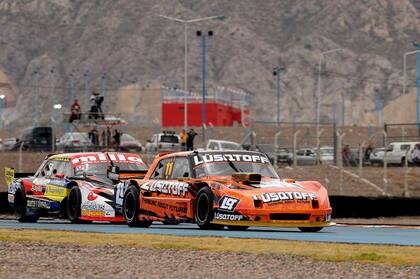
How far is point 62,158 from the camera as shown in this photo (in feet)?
83.8

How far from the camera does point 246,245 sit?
16.4 m

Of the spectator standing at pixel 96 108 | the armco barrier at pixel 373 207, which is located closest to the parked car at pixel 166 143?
the spectator standing at pixel 96 108

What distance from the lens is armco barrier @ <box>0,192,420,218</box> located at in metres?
27.5

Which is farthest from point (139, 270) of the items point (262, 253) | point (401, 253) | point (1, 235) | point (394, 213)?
point (394, 213)

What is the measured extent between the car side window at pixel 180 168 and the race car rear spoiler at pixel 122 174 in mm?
1892

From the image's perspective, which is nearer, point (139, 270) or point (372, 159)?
point (139, 270)

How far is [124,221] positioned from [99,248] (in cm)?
746

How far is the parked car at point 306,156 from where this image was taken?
52.0m

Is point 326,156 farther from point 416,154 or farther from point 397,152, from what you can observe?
point 416,154

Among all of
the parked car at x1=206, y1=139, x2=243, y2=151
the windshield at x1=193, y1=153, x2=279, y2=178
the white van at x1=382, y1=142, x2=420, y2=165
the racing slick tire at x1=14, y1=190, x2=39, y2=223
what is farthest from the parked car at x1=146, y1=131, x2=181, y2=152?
the windshield at x1=193, y1=153, x2=279, y2=178

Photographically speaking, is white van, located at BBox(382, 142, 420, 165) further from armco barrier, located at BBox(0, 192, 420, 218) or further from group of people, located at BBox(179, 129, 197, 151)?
armco barrier, located at BBox(0, 192, 420, 218)

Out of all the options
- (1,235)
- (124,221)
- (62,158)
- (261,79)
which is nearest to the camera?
(1,235)

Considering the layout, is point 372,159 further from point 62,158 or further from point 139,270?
point 139,270

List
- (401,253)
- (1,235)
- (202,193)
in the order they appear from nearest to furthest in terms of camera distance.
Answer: (401,253) → (1,235) → (202,193)
